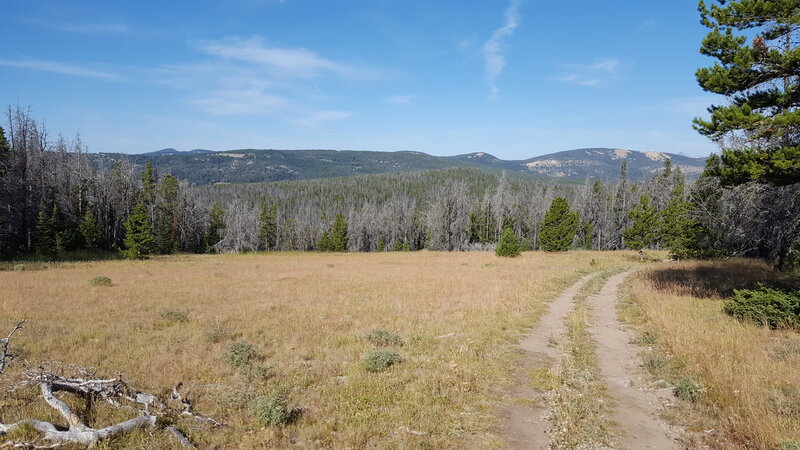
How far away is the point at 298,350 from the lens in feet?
36.9

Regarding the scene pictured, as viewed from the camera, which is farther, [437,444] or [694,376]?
[694,376]

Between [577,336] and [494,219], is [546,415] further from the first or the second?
[494,219]

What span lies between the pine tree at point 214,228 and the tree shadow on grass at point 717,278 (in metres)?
73.4

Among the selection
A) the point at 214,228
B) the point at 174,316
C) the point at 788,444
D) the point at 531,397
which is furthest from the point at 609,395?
the point at 214,228

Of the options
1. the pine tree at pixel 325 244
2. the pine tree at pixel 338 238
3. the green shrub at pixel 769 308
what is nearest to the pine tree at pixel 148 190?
the pine tree at pixel 338 238

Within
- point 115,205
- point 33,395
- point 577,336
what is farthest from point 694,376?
point 115,205

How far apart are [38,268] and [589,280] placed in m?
41.7

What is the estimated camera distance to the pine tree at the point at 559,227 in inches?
2399

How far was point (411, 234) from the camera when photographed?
364ft

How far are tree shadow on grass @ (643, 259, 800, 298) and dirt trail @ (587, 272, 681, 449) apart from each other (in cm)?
712

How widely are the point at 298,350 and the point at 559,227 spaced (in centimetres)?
5689

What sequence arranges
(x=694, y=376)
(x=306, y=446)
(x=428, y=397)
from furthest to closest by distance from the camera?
1. (x=694, y=376)
2. (x=428, y=397)
3. (x=306, y=446)

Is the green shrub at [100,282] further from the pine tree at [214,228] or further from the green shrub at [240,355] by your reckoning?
the pine tree at [214,228]

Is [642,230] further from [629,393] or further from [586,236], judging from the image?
[586,236]
